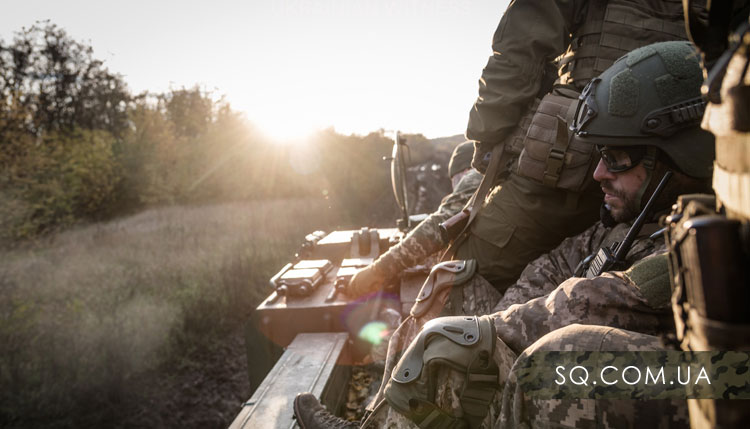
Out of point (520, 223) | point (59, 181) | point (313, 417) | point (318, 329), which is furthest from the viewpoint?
point (59, 181)

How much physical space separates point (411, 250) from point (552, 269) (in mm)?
1296

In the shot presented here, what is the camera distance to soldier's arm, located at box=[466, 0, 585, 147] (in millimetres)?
2553

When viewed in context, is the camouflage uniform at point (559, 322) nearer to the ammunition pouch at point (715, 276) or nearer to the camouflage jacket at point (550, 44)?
the ammunition pouch at point (715, 276)

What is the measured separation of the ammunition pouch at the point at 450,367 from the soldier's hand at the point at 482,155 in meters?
1.80

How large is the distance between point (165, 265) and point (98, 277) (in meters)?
1.15

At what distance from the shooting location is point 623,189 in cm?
190

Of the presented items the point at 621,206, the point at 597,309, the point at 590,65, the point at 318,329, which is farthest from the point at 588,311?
the point at 318,329

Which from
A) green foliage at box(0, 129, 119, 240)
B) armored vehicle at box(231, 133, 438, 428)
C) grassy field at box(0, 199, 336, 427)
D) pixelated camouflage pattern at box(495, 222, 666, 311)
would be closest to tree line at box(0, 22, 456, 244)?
green foliage at box(0, 129, 119, 240)

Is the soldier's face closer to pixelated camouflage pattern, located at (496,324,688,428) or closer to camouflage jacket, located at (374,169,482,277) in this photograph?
pixelated camouflage pattern, located at (496,324,688,428)

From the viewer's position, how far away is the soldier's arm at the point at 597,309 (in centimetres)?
135

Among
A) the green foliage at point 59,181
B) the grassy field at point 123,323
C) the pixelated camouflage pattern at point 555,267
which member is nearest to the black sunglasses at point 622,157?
the pixelated camouflage pattern at point 555,267

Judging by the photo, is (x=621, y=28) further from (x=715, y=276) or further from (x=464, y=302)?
(x=715, y=276)

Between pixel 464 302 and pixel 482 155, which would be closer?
pixel 464 302

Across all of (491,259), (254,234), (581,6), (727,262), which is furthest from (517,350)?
(254,234)
